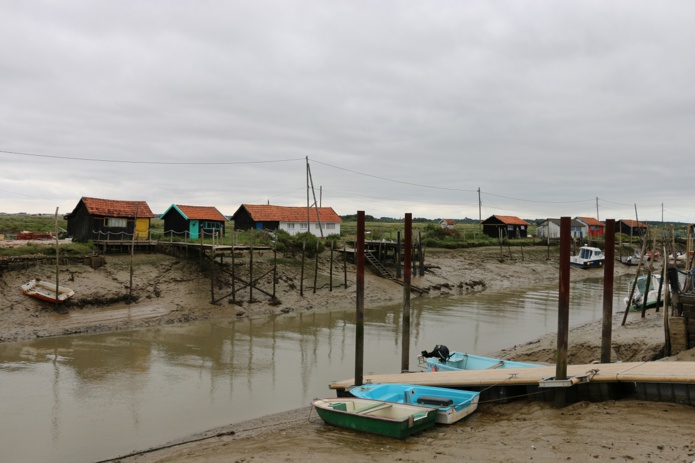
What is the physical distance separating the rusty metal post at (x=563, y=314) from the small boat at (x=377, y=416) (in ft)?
8.55

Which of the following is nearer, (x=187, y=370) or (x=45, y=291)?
(x=187, y=370)

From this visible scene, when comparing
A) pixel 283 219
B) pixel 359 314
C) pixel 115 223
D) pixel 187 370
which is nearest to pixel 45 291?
pixel 187 370

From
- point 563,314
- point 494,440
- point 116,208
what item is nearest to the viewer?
point 494,440

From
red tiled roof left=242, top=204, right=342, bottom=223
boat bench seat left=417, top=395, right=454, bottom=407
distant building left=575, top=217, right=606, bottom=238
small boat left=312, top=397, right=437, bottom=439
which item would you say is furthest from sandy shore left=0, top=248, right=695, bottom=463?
distant building left=575, top=217, right=606, bottom=238

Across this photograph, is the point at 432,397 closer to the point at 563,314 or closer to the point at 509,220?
the point at 563,314

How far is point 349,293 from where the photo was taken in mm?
34406

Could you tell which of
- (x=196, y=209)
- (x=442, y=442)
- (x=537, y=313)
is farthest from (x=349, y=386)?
(x=196, y=209)

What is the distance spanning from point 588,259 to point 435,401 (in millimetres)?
51018

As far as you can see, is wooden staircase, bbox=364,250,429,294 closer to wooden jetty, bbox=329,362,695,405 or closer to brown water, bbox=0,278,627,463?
brown water, bbox=0,278,627,463

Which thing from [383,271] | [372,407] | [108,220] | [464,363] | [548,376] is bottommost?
[464,363]

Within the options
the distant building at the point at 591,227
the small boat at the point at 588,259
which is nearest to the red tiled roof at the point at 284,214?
the small boat at the point at 588,259

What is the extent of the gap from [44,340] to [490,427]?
18.9m

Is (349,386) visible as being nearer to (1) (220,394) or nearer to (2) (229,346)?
(1) (220,394)

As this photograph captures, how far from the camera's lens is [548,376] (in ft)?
39.4
